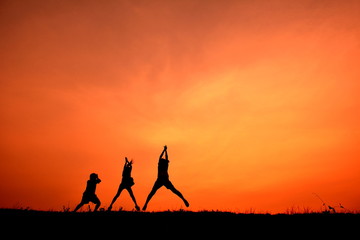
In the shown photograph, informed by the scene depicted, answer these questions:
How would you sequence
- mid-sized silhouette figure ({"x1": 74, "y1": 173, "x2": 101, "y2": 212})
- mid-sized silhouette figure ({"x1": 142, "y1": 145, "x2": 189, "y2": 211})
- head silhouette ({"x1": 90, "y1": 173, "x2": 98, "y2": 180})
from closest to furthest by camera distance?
mid-sized silhouette figure ({"x1": 142, "y1": 145, "x2": 189, "y2": 211}), mid-sized silhouette figure ({"x1": 74, "y1": 173, "x2": 101, "y2": 212}), head silhouette ({"x1": 90, "y1": 173, "x2": 98, "y2": 180})

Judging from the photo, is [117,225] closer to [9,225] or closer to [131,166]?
[9,225]

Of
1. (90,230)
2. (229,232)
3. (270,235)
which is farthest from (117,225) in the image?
(270,235)

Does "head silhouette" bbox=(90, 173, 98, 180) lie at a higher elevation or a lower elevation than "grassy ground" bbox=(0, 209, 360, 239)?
higher

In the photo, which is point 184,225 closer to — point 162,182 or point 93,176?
point 162,182

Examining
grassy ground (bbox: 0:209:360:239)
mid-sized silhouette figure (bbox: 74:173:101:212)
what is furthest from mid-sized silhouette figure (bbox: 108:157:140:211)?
grassy ground (bbox: 0:209:360:239)

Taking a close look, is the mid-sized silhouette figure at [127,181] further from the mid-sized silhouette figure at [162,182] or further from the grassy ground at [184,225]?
the grassy ground at [184,225]

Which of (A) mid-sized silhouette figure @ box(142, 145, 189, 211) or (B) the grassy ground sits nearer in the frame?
(B) the grassy ground

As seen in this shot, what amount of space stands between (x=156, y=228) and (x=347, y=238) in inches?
166

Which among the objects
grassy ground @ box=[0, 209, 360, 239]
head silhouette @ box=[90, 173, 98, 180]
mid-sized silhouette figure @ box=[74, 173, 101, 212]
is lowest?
grassy ground @ box=[0, 209, 360, 239]

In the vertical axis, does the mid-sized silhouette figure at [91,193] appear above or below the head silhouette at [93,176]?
below

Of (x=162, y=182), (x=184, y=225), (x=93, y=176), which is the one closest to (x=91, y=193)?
(x=93, y=176)

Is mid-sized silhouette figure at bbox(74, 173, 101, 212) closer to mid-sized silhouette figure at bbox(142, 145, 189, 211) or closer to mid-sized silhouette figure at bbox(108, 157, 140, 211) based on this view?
mid-sized silhouette figure at bbox(108, 157, 140, 211)

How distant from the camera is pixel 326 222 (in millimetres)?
7633

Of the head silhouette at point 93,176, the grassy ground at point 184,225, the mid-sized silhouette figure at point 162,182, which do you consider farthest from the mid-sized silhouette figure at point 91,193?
the grassy ground at point 184,225
